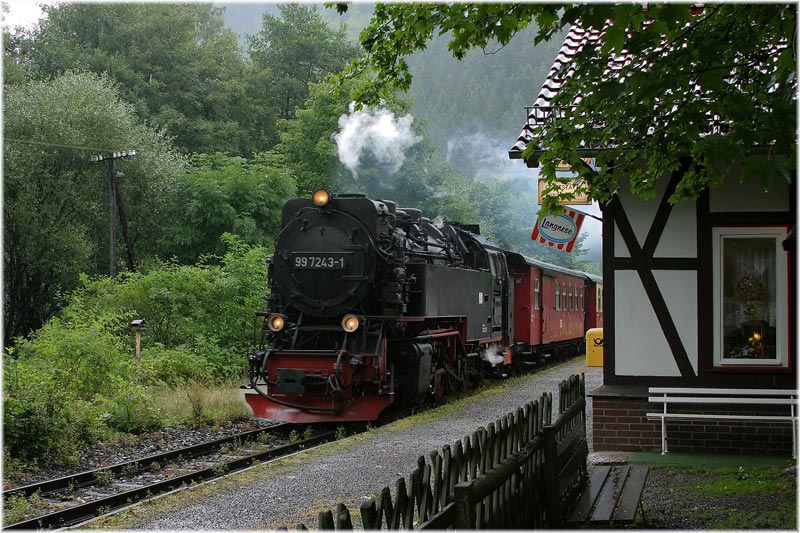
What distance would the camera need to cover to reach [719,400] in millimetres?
8820

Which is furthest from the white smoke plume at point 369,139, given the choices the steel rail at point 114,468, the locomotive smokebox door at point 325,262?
the steel rail at point 114,468

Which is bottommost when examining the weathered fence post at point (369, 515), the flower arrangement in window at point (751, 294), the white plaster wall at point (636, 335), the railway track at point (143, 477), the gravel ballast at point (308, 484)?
the railway track at point (143, 477)

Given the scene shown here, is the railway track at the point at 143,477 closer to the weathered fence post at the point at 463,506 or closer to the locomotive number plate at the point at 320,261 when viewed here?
the locomotive number plate at the point at 320,261

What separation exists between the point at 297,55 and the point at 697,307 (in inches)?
1660

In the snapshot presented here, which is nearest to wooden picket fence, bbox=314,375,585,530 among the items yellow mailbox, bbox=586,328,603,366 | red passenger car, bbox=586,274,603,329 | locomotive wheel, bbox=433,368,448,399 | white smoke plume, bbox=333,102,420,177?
locomotive wheel, bbox=433,368,448,399

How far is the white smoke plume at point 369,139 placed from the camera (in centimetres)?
2273

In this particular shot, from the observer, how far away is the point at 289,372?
1134 cm

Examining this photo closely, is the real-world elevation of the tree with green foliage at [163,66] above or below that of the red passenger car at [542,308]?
above

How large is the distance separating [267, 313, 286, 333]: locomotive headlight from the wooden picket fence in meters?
6.20

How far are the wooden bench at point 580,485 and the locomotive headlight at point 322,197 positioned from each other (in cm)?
567

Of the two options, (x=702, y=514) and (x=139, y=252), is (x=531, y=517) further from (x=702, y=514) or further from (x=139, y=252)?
(x=139, y=252)

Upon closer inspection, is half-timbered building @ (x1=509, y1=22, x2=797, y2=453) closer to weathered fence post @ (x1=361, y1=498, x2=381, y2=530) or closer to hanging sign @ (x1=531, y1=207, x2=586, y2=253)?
hanging sign @ (x1=531, y1=207, x2=586, y2=253)

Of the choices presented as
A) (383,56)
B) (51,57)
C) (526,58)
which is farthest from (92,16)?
(526,58)

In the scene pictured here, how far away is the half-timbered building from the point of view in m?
8.98
